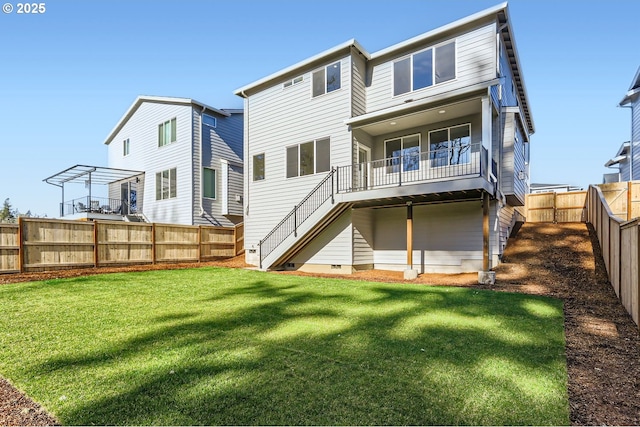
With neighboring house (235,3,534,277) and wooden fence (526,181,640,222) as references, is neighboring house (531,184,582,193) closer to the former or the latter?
wooden fence (526,181,640,222)

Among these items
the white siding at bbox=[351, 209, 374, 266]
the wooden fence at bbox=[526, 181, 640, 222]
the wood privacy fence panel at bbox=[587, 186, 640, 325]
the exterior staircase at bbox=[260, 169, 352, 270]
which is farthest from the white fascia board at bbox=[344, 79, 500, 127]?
the wooden fence at bbox=[526, 181, 640, 222]

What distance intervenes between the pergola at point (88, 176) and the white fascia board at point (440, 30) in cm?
1546

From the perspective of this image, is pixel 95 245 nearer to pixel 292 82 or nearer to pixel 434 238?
pixel 292 82

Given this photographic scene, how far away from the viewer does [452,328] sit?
4.81m

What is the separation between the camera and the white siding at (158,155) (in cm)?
1744

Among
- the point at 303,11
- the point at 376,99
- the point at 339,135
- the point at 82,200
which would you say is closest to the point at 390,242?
the point at 339,135

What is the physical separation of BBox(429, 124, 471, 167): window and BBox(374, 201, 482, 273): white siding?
58.5 inches

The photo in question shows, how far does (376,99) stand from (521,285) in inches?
322

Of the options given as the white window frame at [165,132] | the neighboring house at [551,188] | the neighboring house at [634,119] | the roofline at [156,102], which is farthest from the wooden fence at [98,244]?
the neighboring house at [551,188]

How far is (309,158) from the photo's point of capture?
12.9 meters

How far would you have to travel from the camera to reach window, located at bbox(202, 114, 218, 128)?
58.9ft

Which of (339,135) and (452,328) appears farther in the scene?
(339,135)

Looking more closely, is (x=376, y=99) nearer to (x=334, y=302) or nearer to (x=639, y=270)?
(x=334, y=302)

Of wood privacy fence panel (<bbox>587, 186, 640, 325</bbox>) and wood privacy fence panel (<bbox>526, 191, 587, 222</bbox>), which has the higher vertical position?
wood privacy fence panel (<bbox>526, 191, 587, 222</bbox>)
